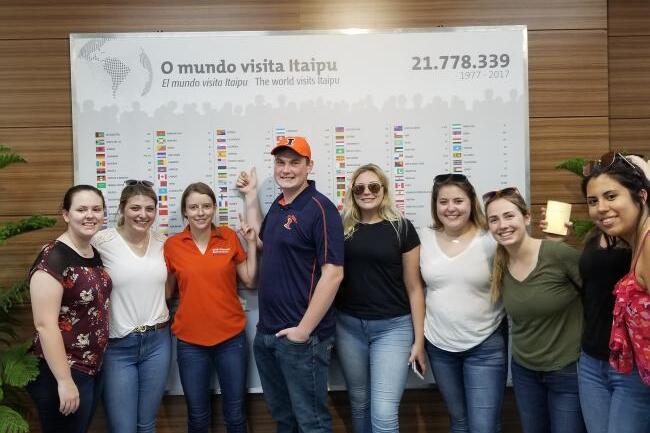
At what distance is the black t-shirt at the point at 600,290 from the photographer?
1837 mm

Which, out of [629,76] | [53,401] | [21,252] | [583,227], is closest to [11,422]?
[53,401]

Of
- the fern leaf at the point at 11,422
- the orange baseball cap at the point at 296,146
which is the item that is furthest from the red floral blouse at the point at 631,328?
the fern leaf at the point at 11,422

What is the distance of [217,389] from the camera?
2.79 metres

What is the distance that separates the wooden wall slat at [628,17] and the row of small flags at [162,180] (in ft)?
8.48

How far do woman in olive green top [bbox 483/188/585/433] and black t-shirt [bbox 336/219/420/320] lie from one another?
451 mm

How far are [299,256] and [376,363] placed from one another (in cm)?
63

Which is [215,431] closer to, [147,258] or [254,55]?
[147,258]

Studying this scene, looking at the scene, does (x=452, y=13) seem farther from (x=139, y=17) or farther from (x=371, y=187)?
(x=139, y=17)

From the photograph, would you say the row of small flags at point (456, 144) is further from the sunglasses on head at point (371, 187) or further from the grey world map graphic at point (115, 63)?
the grey world map graphic at point (115, 63)

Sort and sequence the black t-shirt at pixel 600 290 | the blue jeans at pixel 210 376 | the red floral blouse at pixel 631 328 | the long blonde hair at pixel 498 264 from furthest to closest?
the blue jeans at pixel 210 376
the long blonde hair at pixel 498 264
the black t-shirt at pixel 600 290
the red floral blouse at pixel 631 328

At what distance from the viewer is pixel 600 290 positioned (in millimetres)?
1873

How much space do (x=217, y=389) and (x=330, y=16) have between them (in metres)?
2.13

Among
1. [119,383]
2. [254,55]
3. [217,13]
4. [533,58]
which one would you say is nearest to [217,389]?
[119,383]

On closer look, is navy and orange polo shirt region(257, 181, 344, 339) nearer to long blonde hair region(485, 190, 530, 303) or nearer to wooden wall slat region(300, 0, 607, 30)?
long blonde hair region(485, 190, 530, 303)
